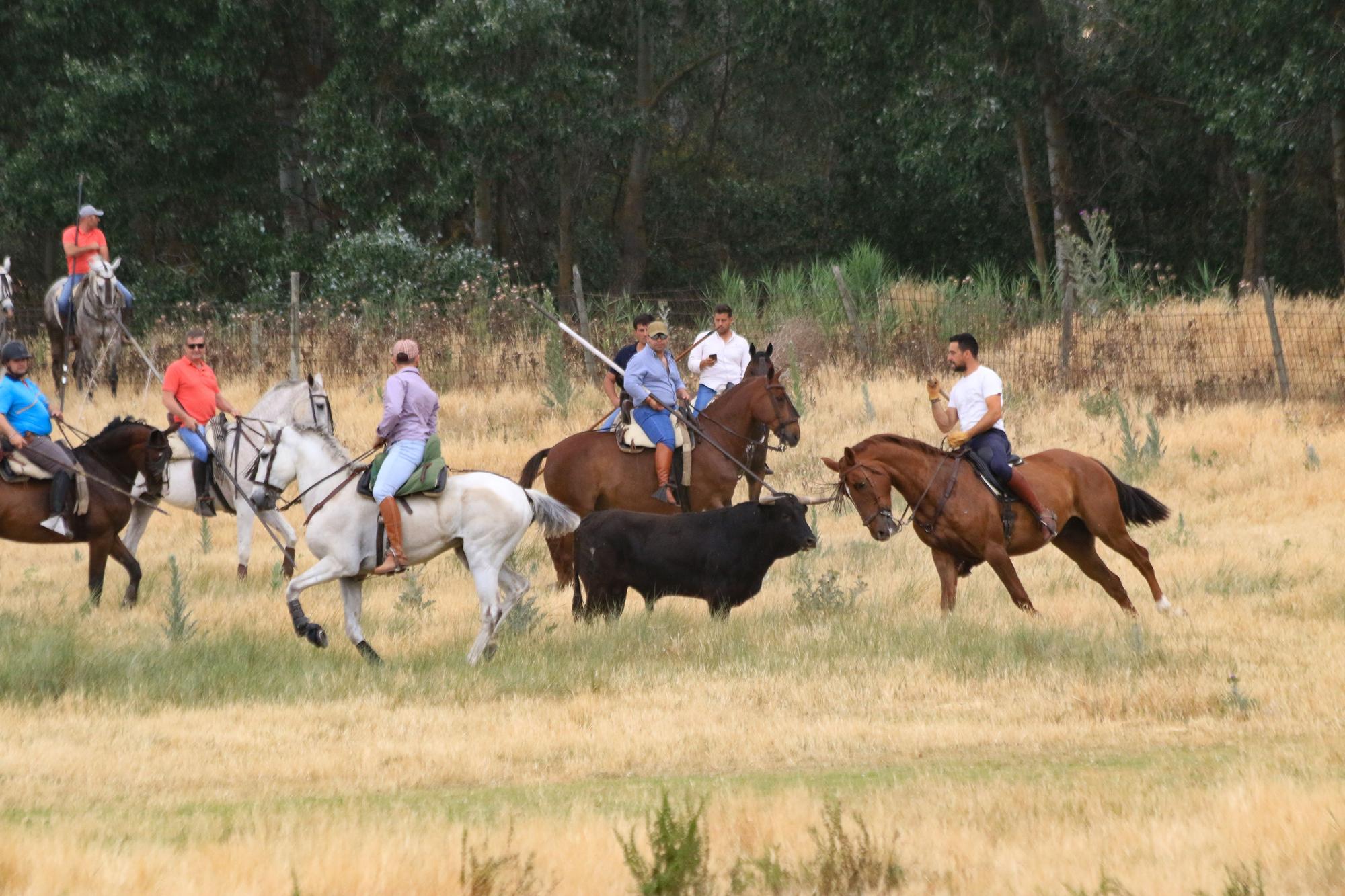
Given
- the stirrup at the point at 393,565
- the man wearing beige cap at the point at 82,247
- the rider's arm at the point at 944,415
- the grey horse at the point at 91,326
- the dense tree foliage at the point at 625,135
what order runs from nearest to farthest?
the stirrup at the point at 393,565
the rider's arm at the point at 944,415
the man wearing beige cap at the point at 82,247
the grey horse at the point at 91,326
the dense tree foliage at the point at 625,135

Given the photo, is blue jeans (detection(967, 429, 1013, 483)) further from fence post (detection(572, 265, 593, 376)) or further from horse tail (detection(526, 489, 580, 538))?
fence post (detection(572, 265, 593, 376))

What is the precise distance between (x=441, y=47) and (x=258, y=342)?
23.9ft

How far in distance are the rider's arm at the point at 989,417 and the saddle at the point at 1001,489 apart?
0.54 feet

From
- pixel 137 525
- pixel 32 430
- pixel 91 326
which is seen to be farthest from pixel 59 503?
pixel 91 326

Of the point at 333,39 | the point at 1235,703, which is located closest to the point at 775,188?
the point at 333,39

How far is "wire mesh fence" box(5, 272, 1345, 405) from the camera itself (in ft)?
75.0

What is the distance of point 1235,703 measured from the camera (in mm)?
9680

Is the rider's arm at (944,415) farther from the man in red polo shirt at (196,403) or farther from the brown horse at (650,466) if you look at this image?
the man in red polo shirt at (196,403)

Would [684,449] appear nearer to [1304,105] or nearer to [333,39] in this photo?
[1304,105]

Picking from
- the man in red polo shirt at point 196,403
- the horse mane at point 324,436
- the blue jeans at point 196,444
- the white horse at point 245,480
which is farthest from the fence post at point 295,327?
the horse mane at point 324,436

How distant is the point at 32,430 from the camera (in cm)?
1416

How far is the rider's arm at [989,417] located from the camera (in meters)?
12.5

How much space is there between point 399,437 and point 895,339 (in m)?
14.3

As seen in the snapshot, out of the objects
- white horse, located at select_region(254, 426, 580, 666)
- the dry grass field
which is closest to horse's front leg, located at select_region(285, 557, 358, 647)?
white horse, located at select_region(254, 426, 580, 666)
